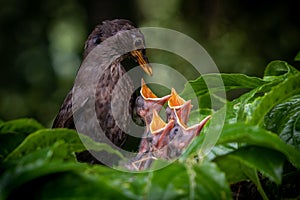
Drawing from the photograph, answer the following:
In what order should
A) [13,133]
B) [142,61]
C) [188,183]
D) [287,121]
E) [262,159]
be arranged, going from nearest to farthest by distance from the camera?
1. [188,183]
2. [262,159]
3. [13,133]
4. [287,121]
5. [142,61]

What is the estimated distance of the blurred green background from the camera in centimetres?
422

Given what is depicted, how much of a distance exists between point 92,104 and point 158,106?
44 cm

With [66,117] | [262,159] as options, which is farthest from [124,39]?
[262,159]

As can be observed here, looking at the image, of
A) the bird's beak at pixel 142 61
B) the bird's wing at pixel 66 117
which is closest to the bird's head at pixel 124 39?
the bird's beak at pixel 142 61

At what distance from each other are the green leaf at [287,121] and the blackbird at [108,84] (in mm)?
782

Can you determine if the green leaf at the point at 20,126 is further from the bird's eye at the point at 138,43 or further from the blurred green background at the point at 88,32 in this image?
the blurred green background at the point at 88,32

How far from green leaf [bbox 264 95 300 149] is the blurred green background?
3.00m

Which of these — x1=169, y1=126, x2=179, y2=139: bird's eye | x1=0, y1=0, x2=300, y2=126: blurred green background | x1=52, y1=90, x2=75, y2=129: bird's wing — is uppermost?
x1=169, y1=126, x2=179, y2=139: bird's eye

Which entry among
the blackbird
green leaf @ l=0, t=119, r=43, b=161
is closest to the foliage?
green leaf @ l=0, t=119, r=43, b=161

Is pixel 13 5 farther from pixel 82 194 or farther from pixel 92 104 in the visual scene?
pixel 82 194

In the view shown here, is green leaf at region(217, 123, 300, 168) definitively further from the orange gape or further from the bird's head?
the bird's head

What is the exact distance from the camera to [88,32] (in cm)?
443

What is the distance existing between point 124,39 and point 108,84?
0.51ft

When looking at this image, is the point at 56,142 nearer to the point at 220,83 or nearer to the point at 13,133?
the point at 13,133
